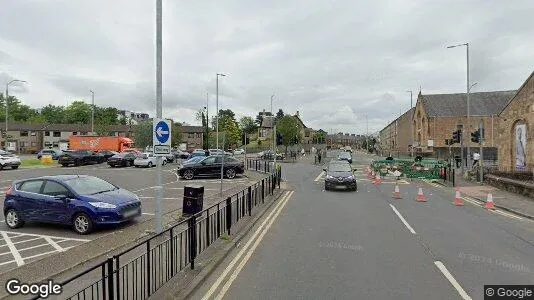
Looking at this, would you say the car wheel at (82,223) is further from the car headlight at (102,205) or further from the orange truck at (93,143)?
the orange truck at (93,143)

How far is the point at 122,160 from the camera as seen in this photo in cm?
3928

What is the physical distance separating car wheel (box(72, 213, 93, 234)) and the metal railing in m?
2.61

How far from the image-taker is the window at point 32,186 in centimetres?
1117

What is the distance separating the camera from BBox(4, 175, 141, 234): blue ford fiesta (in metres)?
10.2

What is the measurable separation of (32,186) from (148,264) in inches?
296

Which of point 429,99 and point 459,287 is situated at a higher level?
point 429,99

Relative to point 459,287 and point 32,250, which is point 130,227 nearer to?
point 32,250

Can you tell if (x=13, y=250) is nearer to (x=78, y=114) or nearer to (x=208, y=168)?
(x=208, y=168)

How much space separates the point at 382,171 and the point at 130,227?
2598 centimetres

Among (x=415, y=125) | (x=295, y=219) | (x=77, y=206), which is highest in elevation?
(x=415, y=125)

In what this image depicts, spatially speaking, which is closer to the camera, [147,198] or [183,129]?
[147,198]

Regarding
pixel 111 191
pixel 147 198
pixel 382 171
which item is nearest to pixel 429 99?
pixel 382 171

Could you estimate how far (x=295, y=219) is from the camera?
1293 centimetres

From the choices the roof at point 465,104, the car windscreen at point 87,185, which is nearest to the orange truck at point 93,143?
the car windscreen at point 87,185
